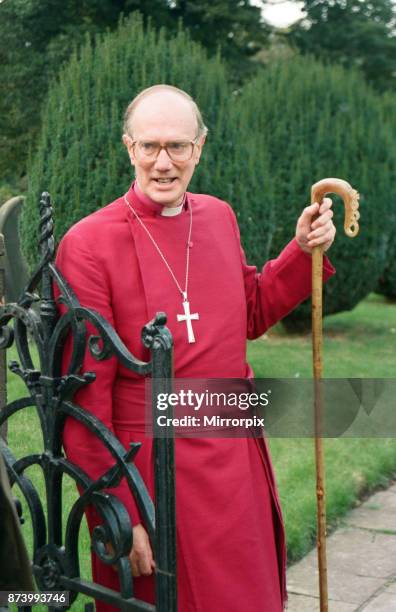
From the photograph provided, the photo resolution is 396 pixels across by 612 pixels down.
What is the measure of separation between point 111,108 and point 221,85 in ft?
3.80

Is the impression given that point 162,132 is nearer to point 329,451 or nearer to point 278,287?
point 278,287

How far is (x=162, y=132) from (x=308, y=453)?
3.68 m

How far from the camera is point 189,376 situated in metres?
2.71

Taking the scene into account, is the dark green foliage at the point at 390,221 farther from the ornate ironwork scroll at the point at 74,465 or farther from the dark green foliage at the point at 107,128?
the ornate ironwork scroll at the point at 74,465

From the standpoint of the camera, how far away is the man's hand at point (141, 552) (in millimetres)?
2488

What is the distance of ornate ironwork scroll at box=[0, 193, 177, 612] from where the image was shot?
217cm

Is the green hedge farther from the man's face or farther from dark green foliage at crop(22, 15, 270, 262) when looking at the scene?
the man's face

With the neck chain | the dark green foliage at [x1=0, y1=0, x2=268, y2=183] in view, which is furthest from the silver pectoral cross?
the dark green foliage at [x1=0, y1=0, x2=268, y2=183]

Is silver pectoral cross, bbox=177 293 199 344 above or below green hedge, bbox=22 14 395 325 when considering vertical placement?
below

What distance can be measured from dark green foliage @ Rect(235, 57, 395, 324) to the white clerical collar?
802cm

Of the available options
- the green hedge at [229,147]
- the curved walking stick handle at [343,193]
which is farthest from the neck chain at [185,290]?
the green hedge at [229,147]

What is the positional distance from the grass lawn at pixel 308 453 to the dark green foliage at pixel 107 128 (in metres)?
1.49

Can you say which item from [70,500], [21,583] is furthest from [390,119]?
[21,583]

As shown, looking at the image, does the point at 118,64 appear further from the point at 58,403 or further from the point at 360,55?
the point at 360,55
